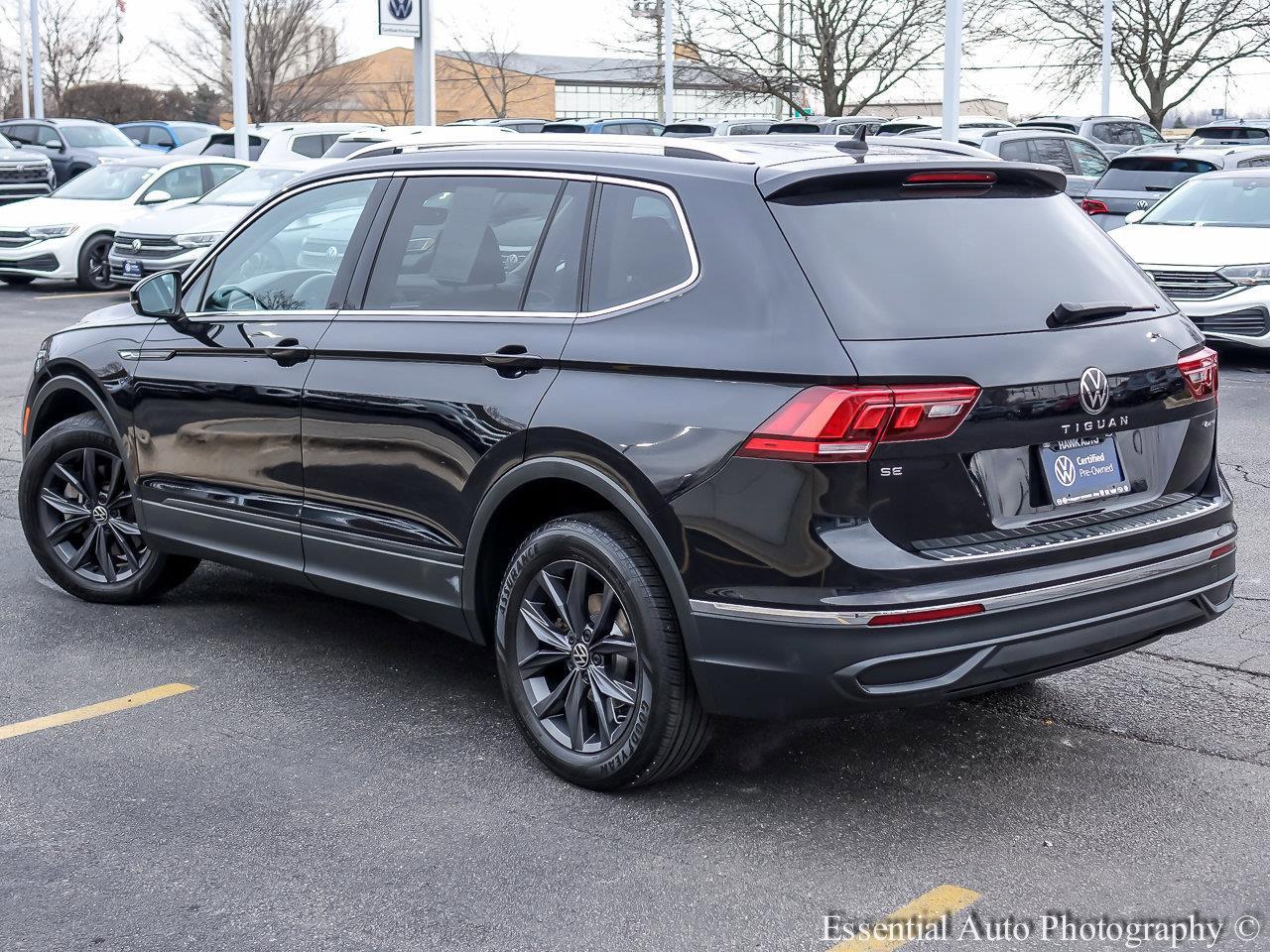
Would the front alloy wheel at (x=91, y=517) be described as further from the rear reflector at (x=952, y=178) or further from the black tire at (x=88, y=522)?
the rear reflector at (x=952, y=178)

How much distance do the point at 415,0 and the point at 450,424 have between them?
22.0m

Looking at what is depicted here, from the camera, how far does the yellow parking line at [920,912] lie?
3.46 metres

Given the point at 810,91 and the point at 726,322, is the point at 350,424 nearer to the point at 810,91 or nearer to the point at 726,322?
the point at 726,322

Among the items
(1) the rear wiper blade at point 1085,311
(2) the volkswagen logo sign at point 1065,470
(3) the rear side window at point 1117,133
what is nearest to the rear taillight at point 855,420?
(2) the volkswagen logo sign at point 1065,470

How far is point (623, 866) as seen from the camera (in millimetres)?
3887

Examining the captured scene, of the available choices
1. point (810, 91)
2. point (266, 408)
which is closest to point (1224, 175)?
point (266, 408)

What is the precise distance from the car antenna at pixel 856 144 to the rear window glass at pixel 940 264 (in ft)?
1.12

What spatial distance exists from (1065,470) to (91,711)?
3.17 metres

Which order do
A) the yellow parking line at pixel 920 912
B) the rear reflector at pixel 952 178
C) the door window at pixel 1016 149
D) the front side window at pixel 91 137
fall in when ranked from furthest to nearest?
the front side window at pixel 91 137 < the door window at pixel 1016 149 < the rear reflector at pixel 952 178 < the yellow parking line at pixel 920 912

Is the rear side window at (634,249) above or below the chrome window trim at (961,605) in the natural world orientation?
above

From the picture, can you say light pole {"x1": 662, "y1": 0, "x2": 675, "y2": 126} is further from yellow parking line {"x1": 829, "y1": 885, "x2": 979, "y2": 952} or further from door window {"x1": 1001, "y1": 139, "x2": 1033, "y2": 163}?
yellow parking line {"x1": 829, "y1": 885, "x2": 979, "y2": 952}

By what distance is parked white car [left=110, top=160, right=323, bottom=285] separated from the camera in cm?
1875

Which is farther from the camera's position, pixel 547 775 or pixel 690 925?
pixel 547 775

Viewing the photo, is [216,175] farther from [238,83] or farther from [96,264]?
[238,83]
